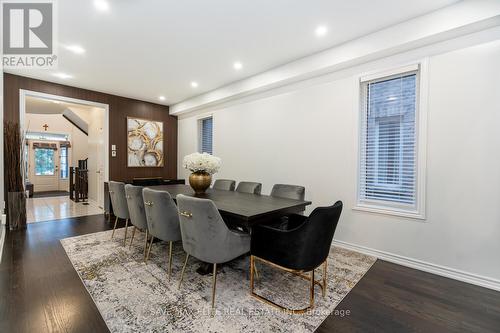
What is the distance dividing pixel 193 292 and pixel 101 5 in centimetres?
297

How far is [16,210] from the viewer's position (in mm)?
4102

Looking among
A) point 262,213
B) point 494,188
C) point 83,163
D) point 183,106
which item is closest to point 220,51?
point 262,213

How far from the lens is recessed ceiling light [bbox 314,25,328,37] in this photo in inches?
108

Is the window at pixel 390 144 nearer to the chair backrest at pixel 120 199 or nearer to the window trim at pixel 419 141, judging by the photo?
the window trim at pixel 419 141

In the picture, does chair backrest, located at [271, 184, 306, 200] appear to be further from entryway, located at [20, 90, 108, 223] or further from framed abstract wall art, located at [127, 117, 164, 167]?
entryway, located at [20, 90, 108, 223]

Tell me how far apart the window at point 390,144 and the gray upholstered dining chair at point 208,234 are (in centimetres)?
206

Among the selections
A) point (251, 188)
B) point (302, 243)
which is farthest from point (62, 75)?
point (302, 243)

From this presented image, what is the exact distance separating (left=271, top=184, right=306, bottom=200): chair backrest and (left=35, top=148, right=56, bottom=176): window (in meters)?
10.3

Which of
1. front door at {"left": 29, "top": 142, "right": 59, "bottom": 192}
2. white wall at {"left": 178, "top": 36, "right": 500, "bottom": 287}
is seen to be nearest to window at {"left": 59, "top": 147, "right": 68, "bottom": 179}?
front door at {"left": 29, "top": 142, "right": 59, "bottom": 192}

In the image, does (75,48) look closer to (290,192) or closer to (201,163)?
(201,163)

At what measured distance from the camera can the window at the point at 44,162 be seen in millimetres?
9156

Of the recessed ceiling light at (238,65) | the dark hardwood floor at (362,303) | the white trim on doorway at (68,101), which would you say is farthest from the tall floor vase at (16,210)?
the recessed ceiling light at (238,65)

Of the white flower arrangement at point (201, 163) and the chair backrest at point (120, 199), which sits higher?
the white flower arrangement at point (201, 163)

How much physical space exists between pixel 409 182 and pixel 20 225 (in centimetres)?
620
